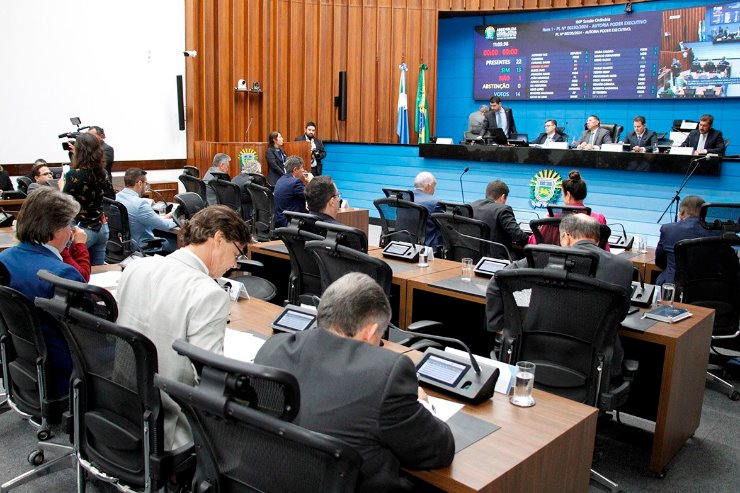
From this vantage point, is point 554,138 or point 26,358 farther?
point 554,138

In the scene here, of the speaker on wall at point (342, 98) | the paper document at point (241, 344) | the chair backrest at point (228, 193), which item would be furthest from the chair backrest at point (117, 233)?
the speaker on wall at point (342, 98)

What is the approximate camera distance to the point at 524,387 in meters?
2.31

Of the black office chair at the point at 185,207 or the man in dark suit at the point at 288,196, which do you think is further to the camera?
the man in dark suit at the point at 288,196

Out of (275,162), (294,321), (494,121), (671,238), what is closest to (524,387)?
(294,321)

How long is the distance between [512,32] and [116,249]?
7999mm

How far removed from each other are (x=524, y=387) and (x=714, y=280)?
2.72 m

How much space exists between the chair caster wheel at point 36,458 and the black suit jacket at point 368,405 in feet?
6.65

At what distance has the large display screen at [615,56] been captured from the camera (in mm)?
9555

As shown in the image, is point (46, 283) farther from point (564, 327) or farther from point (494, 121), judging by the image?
point (494, 121)

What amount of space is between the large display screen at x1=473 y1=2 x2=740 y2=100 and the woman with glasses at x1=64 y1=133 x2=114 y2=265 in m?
8.02

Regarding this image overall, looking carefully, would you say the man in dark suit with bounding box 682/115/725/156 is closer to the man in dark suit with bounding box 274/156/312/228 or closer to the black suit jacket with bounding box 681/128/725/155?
the black suit jacket with bounding box 681/128/725/155

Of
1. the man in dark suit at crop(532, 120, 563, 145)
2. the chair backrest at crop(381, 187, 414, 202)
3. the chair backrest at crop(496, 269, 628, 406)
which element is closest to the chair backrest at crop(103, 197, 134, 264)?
the chair backrest at crop(381, 187, 414, 202)

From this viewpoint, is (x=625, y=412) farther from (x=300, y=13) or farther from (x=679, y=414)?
(x=300, y=13)

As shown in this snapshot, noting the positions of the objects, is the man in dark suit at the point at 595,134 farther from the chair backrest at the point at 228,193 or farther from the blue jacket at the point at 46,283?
the blue jacket at the point at 46,283
